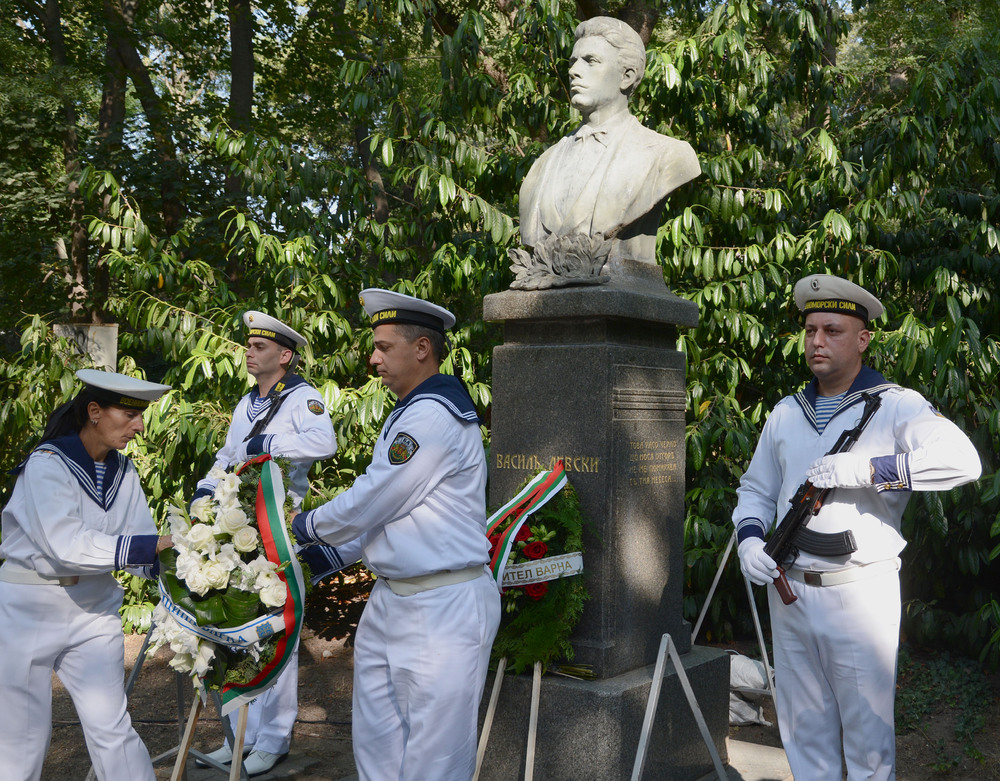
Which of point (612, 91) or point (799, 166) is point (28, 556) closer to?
point (612, 91)

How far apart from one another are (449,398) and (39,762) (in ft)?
6.64

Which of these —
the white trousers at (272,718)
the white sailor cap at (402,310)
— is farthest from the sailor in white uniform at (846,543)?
the white trousers at (272,718)

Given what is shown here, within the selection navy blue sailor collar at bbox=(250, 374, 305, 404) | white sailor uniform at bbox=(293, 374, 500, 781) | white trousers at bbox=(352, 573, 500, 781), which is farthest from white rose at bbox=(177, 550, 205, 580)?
navy blue sailor collar at bbox=(250, 374, 305, 404)

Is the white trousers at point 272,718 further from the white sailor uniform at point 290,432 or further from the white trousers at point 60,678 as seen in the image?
the white trousers at point 60,678

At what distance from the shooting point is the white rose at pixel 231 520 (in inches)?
115

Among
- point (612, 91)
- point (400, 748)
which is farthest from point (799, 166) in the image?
point (400, 748)

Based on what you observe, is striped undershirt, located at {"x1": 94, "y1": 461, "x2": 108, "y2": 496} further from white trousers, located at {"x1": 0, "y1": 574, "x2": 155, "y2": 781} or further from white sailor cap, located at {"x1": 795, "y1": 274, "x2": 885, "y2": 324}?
white sailor cap, located at {"x1": 795, "y1": 274, "x2": 885, "y2": 324}

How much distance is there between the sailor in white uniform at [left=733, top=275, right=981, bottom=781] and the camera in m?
3.24

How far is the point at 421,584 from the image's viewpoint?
3186 mm

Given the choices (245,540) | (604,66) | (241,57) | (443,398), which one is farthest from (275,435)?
A: (241,57)

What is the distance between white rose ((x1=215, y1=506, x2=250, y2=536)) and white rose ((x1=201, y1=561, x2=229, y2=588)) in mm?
116

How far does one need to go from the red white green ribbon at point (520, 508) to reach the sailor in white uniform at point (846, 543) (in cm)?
84

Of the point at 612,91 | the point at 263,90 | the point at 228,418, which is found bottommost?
the point at 228,418

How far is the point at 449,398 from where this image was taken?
325 centimetres
